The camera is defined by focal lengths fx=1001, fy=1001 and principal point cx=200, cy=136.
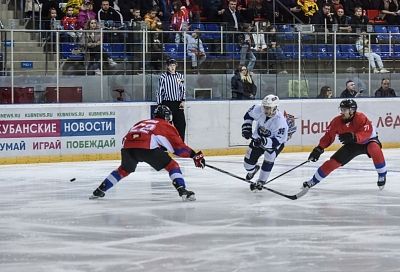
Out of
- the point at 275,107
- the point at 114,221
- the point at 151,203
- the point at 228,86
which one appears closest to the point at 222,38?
the point at 228,86

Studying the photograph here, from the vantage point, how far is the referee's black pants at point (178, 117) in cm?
1414

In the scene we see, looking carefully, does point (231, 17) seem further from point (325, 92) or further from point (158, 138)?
point (158, 138)

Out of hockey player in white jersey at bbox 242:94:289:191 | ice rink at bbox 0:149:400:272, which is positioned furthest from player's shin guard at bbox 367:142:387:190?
hockey player in white jersey at bbox 242:94:289:191

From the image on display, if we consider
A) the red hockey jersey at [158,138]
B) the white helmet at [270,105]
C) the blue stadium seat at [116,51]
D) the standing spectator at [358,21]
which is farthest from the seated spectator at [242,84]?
the red hockey jersey at [158,138]

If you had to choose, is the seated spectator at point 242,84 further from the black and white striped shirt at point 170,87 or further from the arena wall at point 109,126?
the black and white striped shirt at point 170,87

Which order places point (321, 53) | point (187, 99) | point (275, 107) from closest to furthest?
point (275, 107) < point (187, 99) < point (321, 53)

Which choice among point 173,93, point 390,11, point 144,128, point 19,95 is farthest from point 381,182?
point 390,11

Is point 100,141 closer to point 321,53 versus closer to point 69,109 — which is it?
point 69,109

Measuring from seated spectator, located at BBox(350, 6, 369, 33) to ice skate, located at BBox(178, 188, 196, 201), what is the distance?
344 inches

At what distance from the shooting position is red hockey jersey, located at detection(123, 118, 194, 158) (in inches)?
355

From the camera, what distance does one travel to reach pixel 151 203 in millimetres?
Answer: 9359

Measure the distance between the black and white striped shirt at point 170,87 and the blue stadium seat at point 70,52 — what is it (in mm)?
1352

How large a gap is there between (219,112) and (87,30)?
93.5 inches

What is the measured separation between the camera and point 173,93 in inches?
554
